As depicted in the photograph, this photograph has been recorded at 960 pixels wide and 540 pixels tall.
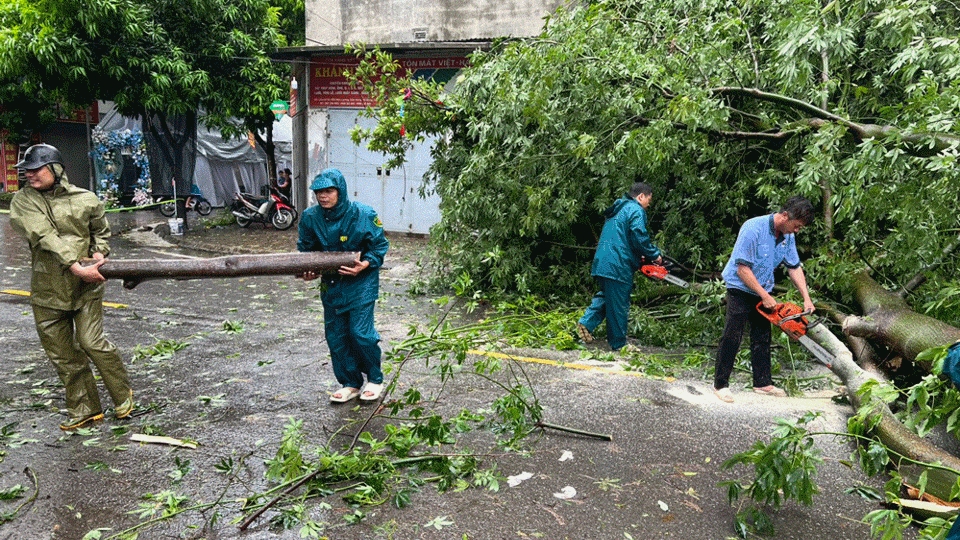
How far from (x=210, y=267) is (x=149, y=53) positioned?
1225 cm

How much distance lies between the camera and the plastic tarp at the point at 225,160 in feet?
80.2

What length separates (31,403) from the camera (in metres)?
5.40

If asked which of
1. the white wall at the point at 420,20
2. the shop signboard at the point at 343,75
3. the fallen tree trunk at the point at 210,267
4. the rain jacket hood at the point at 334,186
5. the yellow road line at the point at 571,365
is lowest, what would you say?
the yellow road line at the point at 571,365

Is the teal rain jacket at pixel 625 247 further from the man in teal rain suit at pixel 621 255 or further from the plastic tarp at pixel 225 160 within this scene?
the plastic tarp at pixel 225 160

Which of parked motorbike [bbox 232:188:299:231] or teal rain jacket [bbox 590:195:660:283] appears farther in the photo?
parked motorbike [bbox 232:188:299:231]

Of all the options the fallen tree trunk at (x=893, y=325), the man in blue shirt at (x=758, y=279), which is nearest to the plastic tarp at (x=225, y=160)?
the man in blue shirt at (x=758, y=279)

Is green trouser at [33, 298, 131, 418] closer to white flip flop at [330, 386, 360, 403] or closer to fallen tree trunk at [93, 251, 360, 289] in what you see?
fallen tree trunk at [93, 251, 360, 289]

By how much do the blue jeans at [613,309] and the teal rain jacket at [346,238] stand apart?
2437 mm

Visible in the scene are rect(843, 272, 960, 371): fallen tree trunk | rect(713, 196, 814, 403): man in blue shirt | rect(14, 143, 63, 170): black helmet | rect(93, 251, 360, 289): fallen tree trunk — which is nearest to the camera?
rect(14, 143, 63, 170): black helmet

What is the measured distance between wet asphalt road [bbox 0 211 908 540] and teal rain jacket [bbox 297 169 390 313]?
769 mm

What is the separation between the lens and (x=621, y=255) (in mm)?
6824

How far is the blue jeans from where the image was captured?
270 inches

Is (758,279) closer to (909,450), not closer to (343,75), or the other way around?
(909,450)

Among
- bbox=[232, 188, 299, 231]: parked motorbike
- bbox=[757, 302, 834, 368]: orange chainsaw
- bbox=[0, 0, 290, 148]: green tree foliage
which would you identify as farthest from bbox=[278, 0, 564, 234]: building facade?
bbox=[757, 302, 834, 368]: orange chainsaw
